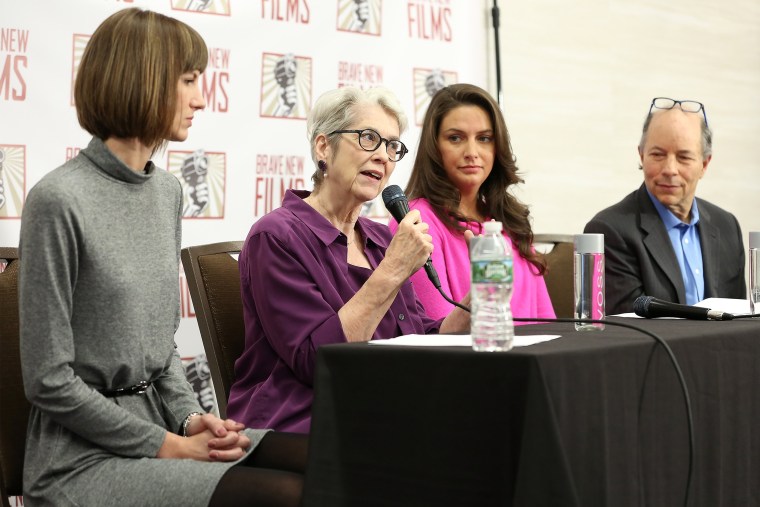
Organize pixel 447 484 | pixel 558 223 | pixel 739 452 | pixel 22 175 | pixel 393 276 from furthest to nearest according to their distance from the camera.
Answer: pixel 558 223, pixel 22 175, pixel 393 276, pixel 739 452, pixel 447 484

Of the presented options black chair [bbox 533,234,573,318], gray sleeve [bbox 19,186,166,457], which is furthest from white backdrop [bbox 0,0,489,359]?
gray sleeve [bbox 19,186,166,457]

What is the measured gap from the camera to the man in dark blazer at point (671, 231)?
2.83 metres

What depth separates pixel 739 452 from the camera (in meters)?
1.72

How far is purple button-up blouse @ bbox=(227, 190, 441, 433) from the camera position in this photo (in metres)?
1.95

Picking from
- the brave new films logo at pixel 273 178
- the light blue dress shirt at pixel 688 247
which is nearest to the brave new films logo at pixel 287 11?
the brave new films logo at pixel 273 178

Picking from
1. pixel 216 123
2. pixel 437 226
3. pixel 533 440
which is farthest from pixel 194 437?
pixel 216 123

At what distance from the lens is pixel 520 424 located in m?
1.32

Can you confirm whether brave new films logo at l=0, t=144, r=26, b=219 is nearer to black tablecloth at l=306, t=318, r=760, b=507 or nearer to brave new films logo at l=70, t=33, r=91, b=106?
brave new films logo at l=70, t=33, r=91, b=106

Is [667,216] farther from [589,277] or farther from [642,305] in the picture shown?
[589,277]

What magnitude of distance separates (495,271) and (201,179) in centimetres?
182

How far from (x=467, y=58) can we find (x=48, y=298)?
2605 mm

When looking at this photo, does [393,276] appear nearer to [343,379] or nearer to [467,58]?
[343,379]

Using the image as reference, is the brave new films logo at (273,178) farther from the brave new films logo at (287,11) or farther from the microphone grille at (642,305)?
the microphone grille at (642,305)

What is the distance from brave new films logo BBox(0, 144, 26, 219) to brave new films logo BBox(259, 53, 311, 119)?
2.72 feet
